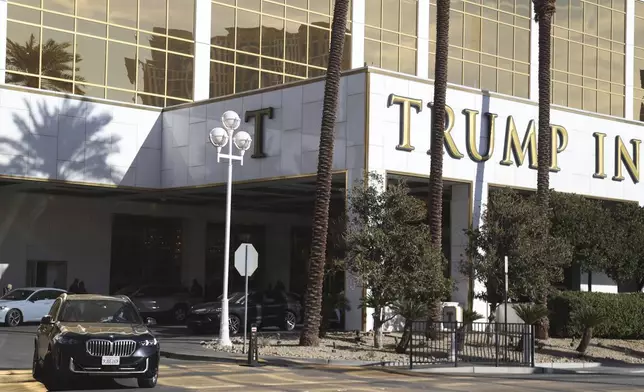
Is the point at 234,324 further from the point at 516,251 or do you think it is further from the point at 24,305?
the point at 516,251

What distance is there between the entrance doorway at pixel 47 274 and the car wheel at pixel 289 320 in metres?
13.3

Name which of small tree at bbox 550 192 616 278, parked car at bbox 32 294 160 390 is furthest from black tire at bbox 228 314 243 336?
parked car at bbox 32 294 160 390

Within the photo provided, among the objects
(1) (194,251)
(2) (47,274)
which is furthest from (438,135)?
(1) (194,251)

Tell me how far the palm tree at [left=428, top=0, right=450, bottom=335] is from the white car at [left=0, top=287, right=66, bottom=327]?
15110 mm

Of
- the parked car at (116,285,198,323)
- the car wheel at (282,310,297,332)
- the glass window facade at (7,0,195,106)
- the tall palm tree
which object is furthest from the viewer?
the parked car at (116,285,198,323)

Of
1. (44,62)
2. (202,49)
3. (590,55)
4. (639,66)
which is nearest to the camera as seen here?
(44,62)

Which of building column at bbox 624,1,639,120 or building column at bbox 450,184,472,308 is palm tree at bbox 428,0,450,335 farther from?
building column at bbox 624,1,639,120

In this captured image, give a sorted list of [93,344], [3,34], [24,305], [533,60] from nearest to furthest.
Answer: [93,344] < [24,305] < [3,34] < [533,60]

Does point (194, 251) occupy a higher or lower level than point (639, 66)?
lower

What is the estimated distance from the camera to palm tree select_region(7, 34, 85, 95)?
40750 mm

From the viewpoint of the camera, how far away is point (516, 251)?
30062 millimetres

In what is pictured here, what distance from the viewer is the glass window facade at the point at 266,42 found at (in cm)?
4609

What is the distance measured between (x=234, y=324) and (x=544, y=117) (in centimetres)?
1217

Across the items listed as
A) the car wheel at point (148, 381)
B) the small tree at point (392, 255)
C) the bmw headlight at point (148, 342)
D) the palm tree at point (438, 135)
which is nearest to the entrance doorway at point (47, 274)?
the palm tree at point (438, 135)
